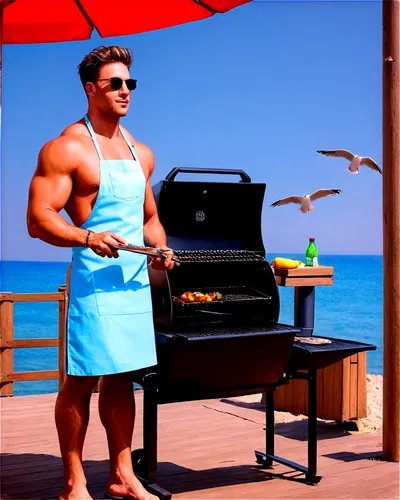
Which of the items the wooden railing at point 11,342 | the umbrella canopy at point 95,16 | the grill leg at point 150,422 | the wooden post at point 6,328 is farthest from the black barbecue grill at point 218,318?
the wooden post at point 6,328

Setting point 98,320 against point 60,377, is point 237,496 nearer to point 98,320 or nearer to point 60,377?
point 98,320

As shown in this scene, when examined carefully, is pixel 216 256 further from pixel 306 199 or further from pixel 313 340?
pixel 306 199

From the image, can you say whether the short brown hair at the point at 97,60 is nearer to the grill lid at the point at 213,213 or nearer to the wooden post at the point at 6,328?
the grill lid at the point at 213,213

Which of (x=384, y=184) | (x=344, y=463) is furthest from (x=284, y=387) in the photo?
(x=384, y=184)

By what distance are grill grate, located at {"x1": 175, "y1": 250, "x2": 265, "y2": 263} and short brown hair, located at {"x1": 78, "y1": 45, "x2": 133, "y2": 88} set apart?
0.97 metres

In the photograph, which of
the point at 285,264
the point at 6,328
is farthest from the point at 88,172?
the point at 6,328

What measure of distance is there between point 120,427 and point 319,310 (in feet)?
132

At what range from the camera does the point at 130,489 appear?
3.55 m

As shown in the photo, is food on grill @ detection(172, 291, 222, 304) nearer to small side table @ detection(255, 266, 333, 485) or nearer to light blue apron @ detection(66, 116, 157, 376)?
light blue apron @ detection(66, 116, 157, 376)

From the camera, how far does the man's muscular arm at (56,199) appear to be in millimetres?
3191

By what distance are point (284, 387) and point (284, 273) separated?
1.57 m

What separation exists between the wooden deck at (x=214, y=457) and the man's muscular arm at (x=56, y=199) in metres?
1.44

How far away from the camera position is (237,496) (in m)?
3.88

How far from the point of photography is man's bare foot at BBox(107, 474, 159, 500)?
3525mm
